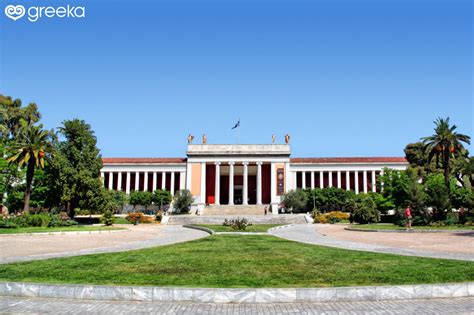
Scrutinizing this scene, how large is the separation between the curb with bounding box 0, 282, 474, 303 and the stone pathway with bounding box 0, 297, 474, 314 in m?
0.14

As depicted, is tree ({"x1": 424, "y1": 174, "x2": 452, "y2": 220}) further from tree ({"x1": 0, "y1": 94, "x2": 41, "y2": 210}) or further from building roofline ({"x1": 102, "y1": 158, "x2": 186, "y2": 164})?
building roofline ({"x1": 102, "y1": 158, "x2": 186, "y2": 164})

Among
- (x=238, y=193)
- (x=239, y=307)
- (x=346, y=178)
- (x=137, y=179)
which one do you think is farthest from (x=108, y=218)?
(x=346, y=178)

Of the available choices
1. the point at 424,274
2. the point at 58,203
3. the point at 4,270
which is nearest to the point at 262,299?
the point at 424,274

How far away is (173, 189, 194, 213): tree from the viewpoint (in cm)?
6003

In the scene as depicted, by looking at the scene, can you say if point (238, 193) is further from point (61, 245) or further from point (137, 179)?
point (61, 245)

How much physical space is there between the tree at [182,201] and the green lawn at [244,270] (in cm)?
4727

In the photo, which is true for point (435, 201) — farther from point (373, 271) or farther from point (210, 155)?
point (210, 155)

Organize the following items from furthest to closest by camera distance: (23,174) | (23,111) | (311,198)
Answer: (311,198), (23,111), (23,174)

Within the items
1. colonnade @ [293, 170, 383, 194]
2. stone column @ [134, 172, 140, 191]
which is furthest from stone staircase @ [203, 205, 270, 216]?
stone column @ [134, 172, 140, 191]

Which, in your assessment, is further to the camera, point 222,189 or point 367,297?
point 222,189

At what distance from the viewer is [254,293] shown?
7344 millimetres

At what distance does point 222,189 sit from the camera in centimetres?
7850

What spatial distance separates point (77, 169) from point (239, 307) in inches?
1402

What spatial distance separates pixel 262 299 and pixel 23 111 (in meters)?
57.3
